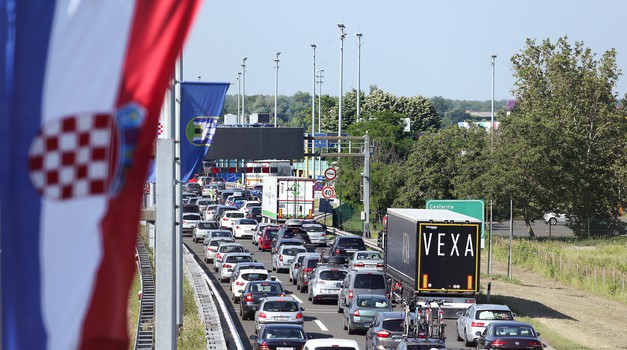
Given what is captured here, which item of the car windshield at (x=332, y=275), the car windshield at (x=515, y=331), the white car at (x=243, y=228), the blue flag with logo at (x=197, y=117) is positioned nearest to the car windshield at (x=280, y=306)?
the car windshield at (x=515, y=331)

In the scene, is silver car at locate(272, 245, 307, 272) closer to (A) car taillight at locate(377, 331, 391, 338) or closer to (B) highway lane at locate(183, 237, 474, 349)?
(B) highway lane at locate(183, 237, 474, 349)

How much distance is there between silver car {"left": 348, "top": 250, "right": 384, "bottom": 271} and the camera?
47594 millimetres

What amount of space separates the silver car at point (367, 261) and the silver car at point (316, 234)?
16.9 metres

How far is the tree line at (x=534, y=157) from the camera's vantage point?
67.6 meters

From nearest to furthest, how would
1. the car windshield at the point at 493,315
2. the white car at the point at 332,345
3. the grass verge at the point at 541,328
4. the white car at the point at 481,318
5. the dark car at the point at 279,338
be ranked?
1. the white car at the point at 332,345
2. the dark car at the point at 279,338
3. the white car at the point at 481,318
4. the car windshield at the point at 493,315
5. the grass verge at the point at 541,328

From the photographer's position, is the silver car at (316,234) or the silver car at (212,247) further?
the silver car at (316,234)

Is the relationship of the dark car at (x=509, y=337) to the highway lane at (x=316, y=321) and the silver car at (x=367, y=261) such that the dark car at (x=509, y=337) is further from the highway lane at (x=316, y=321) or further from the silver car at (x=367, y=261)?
the silver car at (x=367, y=261)

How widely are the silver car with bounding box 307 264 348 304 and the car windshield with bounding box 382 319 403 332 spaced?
476 inches

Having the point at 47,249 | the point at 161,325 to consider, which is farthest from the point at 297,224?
the point at 47,249

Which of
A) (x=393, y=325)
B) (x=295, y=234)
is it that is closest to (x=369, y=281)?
(x=393, y=325)

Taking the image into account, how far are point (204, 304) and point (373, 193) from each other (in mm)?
42981

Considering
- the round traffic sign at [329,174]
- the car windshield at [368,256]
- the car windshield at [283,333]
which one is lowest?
the car windshield at [283,333]

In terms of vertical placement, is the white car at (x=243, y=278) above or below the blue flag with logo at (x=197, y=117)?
below

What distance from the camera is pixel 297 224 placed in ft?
209
